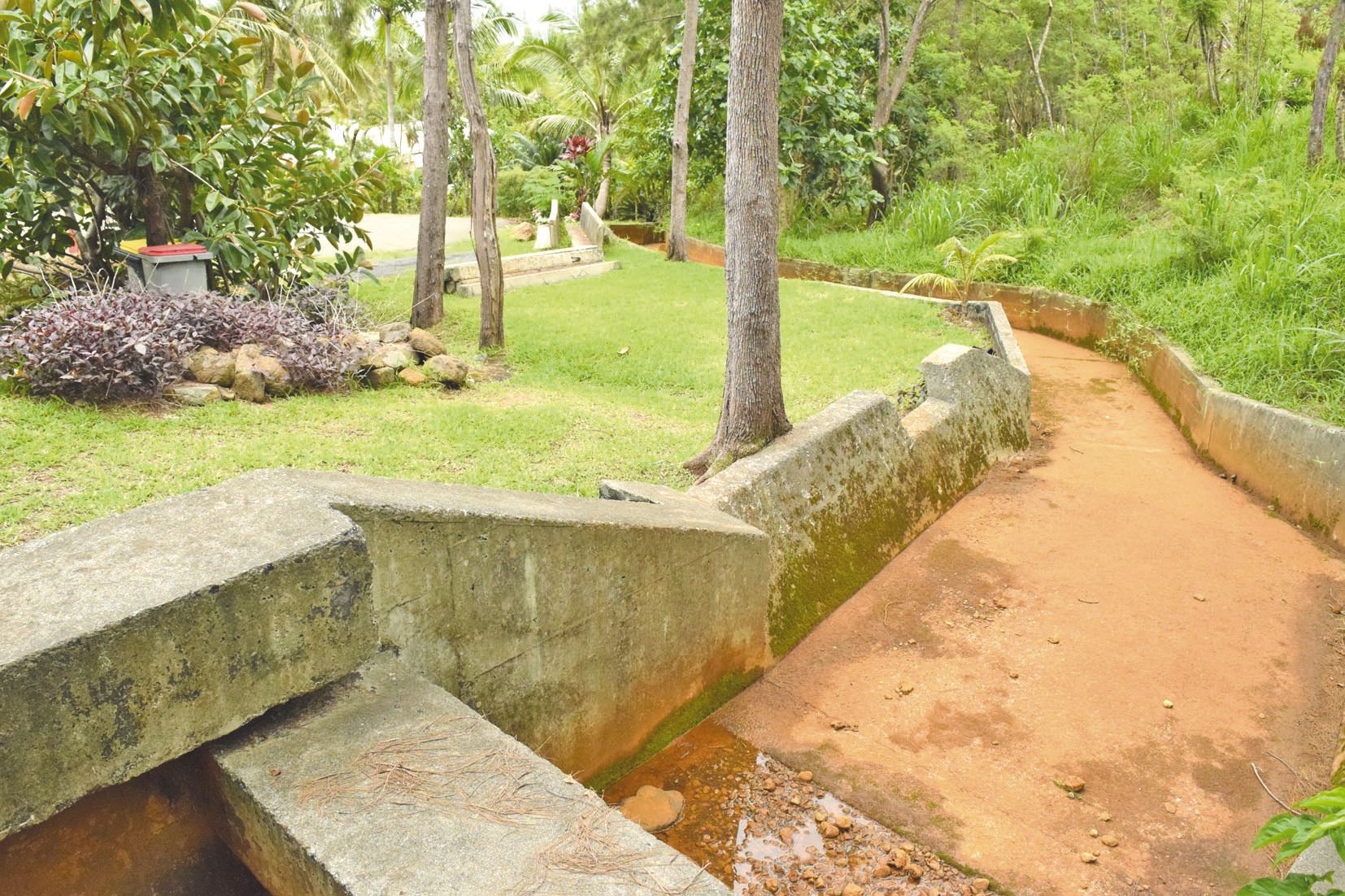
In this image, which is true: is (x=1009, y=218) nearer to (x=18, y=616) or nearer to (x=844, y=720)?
(x=844, y=720)

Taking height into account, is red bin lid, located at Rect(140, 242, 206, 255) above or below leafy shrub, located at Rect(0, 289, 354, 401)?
above

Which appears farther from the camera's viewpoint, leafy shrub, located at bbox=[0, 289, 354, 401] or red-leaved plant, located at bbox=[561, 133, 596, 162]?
red-leaved plant, located at bbox=[561, 133, 596, 162]

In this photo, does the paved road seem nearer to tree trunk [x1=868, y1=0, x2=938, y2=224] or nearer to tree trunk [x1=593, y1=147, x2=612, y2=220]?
tree trunk [x1=593, y1=147, x2=612, y2=220]

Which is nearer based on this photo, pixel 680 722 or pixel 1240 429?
pixel 680 722

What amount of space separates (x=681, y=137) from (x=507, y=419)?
365 inches

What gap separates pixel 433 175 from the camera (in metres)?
9.34

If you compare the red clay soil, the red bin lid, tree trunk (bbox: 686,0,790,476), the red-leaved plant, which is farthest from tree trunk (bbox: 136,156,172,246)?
the red-leaved plant

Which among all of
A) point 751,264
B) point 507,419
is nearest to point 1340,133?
point 751,264

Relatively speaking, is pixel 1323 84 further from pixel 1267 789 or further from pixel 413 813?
pixel 413 813

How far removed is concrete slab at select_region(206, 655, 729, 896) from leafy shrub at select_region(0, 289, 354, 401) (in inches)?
149

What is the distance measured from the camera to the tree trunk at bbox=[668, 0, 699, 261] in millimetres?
13133

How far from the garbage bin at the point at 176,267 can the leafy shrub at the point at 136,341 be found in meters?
0.38

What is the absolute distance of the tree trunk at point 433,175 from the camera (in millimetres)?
9031

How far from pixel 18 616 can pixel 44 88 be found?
4734 mm
